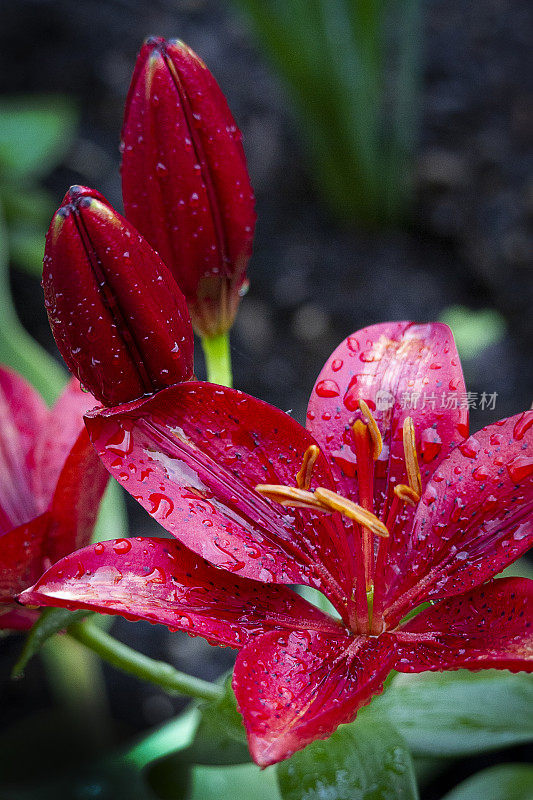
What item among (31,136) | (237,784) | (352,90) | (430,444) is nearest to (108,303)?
(430,444)

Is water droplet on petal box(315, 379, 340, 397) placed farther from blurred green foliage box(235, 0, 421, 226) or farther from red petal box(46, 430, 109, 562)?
blurred green foliage box(235, 0, 421, 226)

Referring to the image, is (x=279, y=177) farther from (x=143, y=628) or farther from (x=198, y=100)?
(x=198, y=100)

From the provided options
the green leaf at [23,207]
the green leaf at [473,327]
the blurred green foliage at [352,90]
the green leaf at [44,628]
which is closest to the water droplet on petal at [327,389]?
the green leaf at [44,628]

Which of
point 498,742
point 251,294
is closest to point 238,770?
point 498,742

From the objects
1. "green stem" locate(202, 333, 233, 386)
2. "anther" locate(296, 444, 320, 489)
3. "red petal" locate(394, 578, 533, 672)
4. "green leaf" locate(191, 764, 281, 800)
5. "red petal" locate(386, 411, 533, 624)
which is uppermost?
"green stem" locate(202, 333, 233, 386)

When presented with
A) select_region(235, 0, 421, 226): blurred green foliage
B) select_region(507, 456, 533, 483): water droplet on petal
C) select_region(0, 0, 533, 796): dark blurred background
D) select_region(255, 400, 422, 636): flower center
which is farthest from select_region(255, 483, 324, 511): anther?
select_region(235, 0, 421, 226): blurred green foliage

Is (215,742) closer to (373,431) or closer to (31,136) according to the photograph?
(373,431)

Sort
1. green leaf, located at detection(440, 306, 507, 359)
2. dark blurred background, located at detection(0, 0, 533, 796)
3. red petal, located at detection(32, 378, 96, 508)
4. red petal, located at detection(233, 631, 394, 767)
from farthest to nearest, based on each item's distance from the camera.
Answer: dark blurred background, located at detection(0, 0, 533, 796)
green leaf, located at detection(440, 306, 507, 359)
red petal, located at detection(32, 378, 96, 508)
red petal, located at detection(233, 631, 394, 767)
